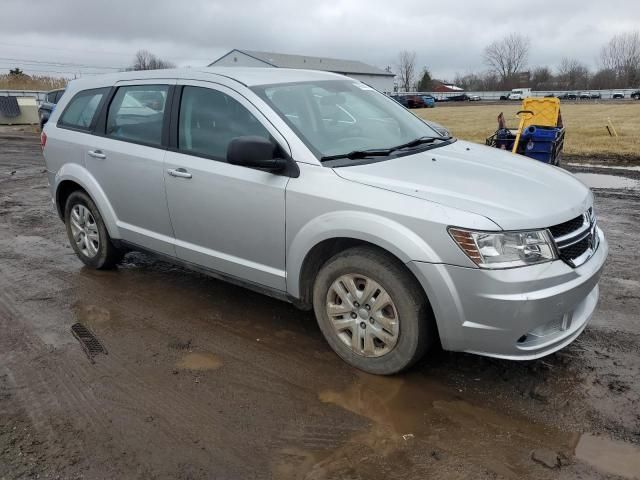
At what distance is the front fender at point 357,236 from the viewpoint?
311cm

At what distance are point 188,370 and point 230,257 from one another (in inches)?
34.6

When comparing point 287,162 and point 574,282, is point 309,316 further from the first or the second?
point 574,282

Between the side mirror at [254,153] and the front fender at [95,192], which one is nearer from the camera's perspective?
the side mirror at [254,153]

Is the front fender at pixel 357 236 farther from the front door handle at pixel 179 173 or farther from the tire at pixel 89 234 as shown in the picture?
the tire at pixel 89 234

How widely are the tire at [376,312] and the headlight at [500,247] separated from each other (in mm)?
415

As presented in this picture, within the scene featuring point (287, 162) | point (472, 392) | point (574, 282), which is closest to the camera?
point (574, 282)

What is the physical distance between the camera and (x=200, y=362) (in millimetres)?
3773

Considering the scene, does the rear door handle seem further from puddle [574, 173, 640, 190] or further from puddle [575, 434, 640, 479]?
puddle [574, 173, 640, 190]

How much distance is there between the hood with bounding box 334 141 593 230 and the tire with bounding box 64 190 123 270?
2.85 m

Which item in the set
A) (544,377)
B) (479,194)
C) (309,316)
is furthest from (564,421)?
(309,316)

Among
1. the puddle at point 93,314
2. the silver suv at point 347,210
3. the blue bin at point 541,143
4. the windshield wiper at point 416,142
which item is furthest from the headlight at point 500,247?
the blue bin at point 541,143

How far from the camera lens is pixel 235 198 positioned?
3906 mm


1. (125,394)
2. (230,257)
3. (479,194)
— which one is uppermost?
(479,194)

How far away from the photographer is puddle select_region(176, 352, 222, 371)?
12.2ft
